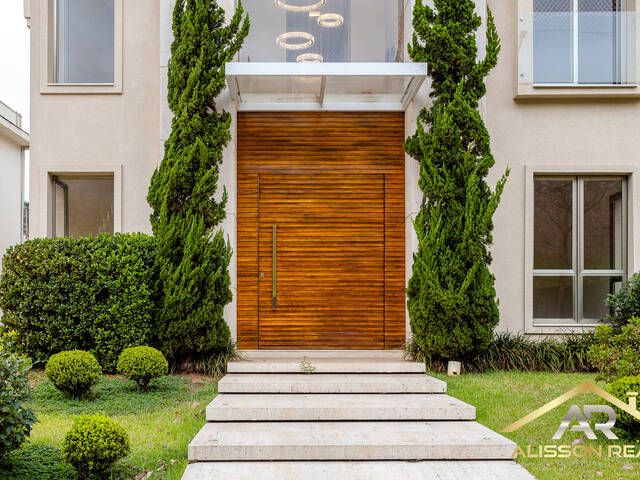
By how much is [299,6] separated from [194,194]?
3258 mm

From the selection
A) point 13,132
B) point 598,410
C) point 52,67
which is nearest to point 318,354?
point 598,410

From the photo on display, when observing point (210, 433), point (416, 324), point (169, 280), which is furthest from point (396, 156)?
point (210, 433)

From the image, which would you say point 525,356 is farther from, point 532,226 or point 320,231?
point 320,231

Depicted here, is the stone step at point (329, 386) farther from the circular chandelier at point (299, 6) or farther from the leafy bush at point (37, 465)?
the circular chandelier at point (299, 6)

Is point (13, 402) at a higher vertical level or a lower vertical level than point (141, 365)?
higher

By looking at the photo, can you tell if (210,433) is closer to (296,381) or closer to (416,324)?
(296,381)

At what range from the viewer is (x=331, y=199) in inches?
310

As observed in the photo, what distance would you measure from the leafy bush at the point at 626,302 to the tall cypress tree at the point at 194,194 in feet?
16.8

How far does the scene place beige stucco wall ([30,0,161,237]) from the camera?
8062 millimetres

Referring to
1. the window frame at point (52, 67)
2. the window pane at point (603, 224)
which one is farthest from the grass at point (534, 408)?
the window frame at point (52, 67)

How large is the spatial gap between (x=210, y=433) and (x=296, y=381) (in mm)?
1587

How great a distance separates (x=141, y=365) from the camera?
5.66 meters

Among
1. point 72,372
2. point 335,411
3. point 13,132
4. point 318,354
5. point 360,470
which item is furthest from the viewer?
point 13,132

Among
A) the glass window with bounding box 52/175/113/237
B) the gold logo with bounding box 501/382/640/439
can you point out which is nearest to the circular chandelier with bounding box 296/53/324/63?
the glass window with bounding box 52/175/113/237
